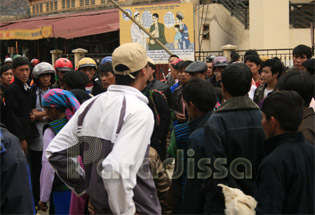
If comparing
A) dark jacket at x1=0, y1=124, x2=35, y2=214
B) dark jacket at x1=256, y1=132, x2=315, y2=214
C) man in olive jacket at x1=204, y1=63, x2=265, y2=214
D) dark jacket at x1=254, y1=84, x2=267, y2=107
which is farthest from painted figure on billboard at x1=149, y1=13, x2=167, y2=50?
dark jacket at x1=0, y1=124, x2=35, y2=214

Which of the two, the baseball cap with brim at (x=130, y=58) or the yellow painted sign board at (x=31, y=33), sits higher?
the yellow painted sign board at (x=31, y=33)

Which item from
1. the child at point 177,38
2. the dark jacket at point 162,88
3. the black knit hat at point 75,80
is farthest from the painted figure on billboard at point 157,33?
the black knit hat at point 75,80

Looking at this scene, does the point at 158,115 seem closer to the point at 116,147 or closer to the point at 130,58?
the point at 130,58

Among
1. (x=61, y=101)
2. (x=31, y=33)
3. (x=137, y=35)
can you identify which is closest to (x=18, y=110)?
(x=61, y=101)

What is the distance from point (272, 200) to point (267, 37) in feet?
42.7

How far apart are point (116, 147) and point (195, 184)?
3.58ft

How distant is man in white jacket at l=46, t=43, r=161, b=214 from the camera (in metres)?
2.34

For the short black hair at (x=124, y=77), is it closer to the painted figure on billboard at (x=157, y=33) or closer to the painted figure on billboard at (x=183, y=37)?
the painted figure on billboard at (x=183, y=37)

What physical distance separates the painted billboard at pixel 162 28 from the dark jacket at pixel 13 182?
341 inches

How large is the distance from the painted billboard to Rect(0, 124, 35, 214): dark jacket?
28.4ft

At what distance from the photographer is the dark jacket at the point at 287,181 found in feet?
7.98

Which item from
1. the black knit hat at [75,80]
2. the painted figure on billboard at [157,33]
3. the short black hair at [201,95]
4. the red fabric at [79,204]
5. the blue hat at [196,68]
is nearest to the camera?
the red fabric at [79,204]

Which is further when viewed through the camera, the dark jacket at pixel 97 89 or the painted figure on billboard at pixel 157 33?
the painted figure on billboard at pixel 157 33

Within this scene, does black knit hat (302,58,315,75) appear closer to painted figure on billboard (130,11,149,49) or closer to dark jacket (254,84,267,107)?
dark jacket (254,84,267,107)
